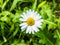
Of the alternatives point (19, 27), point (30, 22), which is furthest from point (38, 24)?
point (19, 27)

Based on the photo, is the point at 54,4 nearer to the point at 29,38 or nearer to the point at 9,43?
the point at 29,38

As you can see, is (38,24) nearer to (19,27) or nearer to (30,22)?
A: (30,22)

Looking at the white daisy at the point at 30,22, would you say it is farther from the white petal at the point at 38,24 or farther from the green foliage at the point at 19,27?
the green foliage at the point at 19,27

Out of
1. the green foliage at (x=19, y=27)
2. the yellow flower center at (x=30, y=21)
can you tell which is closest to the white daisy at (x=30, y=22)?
the yellow flower center at (x=30, y=21)

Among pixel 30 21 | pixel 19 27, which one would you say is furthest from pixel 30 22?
pixel 19 27

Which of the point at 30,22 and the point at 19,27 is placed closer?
the point at 30,22

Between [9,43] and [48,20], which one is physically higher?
[48,20]

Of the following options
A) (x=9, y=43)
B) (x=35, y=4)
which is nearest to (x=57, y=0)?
(x=35, y=4)
